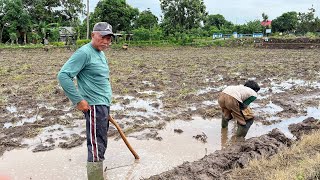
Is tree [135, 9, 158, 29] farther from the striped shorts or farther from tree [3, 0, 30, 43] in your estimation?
the striped shorts

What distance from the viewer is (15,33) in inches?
1480

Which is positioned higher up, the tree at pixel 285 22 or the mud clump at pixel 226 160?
the tree at pixel 285 22

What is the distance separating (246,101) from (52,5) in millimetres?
42604

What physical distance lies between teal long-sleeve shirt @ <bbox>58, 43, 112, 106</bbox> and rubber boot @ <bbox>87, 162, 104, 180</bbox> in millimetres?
665

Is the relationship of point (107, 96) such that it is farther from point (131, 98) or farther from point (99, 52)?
point (131, 98)

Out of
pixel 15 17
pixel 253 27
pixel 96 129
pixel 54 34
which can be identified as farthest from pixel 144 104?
pixel 253 27

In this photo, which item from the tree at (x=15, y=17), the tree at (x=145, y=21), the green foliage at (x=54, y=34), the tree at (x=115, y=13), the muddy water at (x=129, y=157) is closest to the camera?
the muddy water at (x=129, y=157)

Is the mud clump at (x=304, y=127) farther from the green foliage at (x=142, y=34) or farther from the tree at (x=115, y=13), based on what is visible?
the tree at (x=115, y=13)

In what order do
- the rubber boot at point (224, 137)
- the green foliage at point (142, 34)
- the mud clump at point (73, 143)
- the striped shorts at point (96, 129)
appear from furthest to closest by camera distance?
the green foliage at point (142, 34)
the rubber boot at point (224, 137)
the mud clump at point (73, 143)
the striped shorts at point (96, 129)

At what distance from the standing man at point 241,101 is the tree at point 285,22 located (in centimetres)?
5433

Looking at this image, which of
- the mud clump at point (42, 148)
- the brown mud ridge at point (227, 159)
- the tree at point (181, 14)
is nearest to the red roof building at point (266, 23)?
the tree at point (181, 14)

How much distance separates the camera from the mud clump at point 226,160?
13.2 feet

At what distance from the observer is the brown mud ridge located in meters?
4.02

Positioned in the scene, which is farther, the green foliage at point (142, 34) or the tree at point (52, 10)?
the tree at point (52, 10)
